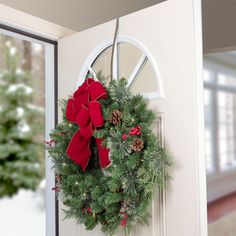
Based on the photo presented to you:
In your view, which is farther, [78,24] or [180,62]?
[78,24]

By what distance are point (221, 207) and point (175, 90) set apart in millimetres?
3515

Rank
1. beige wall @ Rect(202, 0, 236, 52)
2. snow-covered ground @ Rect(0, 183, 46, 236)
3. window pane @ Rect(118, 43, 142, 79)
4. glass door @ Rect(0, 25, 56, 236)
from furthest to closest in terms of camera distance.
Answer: glass door @ Rect(0, 25, 56, 236) < snow-covered ground @ Rect(0, 183, 46, 236) < beige wall @ Rect(202, 0, 236, 52) < window pane @ Rect(118, 43, 142, 79)

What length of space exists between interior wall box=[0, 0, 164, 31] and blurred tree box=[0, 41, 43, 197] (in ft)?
6.13

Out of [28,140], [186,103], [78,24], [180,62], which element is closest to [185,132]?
[186,103]

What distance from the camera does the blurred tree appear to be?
143 inches

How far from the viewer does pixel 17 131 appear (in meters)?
3.70

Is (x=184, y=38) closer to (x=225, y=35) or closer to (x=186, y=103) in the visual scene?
A: (x=186, y=103)

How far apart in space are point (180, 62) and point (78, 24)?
2.81 ft

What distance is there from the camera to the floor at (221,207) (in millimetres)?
3813

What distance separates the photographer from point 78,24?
1791 mm

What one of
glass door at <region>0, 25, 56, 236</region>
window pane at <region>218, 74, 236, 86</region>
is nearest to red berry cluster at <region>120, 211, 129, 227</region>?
glass door at <region>0, 25, 56, 236</region>

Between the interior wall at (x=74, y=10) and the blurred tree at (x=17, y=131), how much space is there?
73.6 inches

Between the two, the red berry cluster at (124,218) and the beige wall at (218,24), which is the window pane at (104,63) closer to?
the red berry cluster at (124,218)

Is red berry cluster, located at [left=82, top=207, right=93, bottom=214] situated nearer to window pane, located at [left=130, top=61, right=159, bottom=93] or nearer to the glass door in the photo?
window pane, located at [left=130, top=61, right=159, bottom=93]
